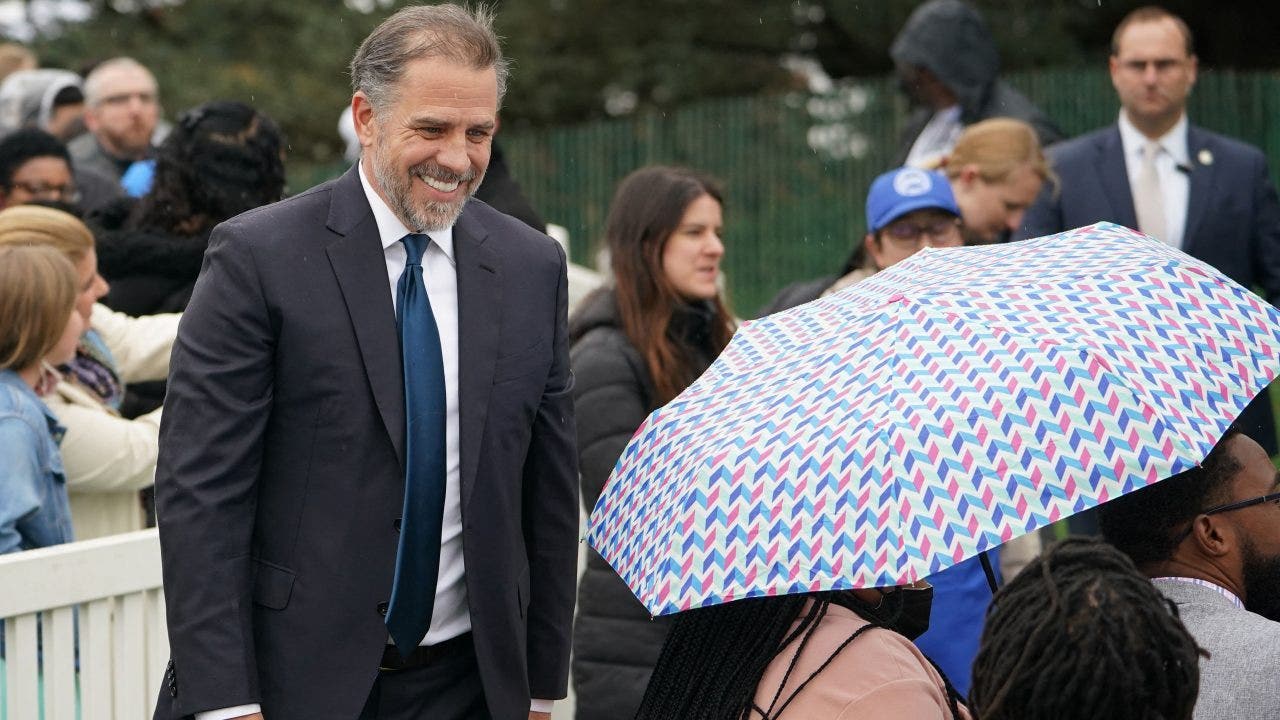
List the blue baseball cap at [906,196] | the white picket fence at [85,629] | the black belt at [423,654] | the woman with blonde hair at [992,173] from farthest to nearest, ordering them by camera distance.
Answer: the woman with blonde hair at [992,173] → the blue baseball cap at [906,196] → the white picket fence at [85,629] → the black belt at [423,654]

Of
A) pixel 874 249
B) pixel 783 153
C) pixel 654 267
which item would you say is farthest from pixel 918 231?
pixel 783 153

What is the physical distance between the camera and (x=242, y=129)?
5.58m

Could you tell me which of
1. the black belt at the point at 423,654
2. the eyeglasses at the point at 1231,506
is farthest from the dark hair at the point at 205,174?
the eyeglasses at the point at 1231,506

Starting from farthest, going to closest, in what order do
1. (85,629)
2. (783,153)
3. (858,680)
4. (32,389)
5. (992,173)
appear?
(783,153)
(992,173)
(32,389)
(85,629)
(858,680)

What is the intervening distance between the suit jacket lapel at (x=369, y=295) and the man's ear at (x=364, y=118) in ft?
0.34

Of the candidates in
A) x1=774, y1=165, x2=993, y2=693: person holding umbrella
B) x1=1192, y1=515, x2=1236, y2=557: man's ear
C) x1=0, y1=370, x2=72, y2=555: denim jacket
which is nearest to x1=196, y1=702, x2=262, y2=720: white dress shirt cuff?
x1=0, y1=370, x2=72, y2=555: denim jacket

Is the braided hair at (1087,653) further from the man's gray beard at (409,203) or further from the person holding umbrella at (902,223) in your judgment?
the person holding umbrella at (902,223)

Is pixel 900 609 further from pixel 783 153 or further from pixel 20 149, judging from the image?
pixel 783 153

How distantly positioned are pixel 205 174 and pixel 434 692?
2.72m

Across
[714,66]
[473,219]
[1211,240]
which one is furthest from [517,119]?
[473,219]

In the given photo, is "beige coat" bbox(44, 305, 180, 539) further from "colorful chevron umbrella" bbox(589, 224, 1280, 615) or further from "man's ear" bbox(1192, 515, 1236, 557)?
"man's ear" bbox(1192, 515, 1236, 557)

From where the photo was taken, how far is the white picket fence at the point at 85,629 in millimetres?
3926

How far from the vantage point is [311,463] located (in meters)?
3.16

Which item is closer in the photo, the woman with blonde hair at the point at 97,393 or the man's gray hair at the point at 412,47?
the man's gray hair at the point at 412,47
